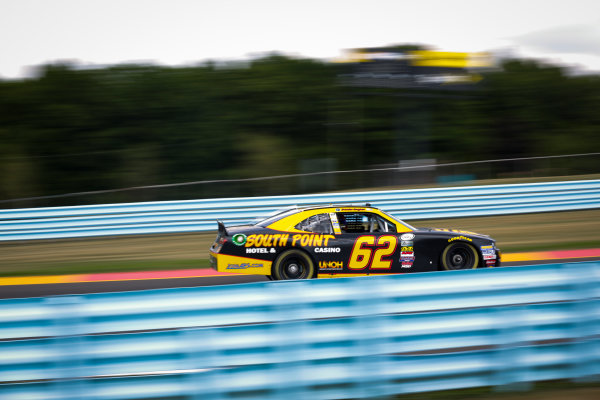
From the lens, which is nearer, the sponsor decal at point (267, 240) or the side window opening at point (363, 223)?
the sponsor decal at point (267, 240)

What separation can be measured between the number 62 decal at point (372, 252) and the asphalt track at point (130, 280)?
5.79 feet

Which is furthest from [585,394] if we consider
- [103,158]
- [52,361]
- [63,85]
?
[63,85]

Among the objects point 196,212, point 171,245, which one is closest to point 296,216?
point 171,245

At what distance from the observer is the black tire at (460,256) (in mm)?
9234

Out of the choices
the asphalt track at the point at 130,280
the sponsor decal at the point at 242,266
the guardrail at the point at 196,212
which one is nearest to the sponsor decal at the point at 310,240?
the sponsor decal at the point at 242,266

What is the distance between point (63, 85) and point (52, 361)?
31.8 metres

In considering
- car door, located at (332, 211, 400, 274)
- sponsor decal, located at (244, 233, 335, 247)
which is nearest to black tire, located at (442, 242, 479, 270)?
car door, located at (332, 211, 400, 274)

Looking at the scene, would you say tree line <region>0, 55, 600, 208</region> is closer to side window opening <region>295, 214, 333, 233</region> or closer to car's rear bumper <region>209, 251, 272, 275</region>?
side window opening <region>295, 214, 333, 233</region>

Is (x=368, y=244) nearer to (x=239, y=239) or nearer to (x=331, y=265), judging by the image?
(x=331, y=265)

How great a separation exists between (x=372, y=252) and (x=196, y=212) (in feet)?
22.1

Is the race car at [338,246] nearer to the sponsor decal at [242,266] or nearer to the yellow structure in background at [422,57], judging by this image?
the sponsor decal at [242,266]

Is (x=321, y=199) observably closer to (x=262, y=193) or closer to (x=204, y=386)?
(x=262, y=193)

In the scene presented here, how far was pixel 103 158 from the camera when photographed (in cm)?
3131

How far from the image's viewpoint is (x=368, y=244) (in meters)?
8.98
